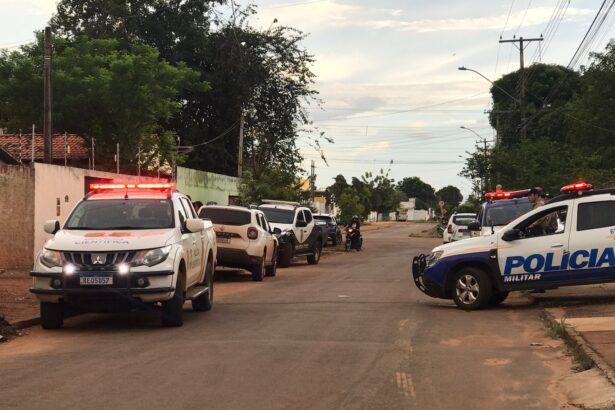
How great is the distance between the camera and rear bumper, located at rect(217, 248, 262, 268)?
1991 centimetres

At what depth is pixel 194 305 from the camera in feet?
43.8

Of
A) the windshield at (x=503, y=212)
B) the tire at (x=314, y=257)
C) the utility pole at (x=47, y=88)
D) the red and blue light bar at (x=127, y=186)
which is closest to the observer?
the red and blue light bar at (x=127, y=186)

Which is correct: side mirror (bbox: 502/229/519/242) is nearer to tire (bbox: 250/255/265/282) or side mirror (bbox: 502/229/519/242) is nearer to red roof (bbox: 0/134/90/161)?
tire (bbox: 250/255/265/282)

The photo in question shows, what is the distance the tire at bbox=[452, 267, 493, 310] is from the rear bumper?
7541 mm

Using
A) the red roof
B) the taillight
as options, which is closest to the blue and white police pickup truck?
the taillight

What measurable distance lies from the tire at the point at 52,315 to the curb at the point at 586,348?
6720mm

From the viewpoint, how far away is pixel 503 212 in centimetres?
1919

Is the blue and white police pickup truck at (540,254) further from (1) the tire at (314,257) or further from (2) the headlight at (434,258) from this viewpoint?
(1) the tire at (314,257)

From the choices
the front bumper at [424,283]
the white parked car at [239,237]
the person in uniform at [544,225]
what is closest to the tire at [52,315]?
the front bumper at [424,283]

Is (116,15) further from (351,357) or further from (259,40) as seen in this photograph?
(351,357)

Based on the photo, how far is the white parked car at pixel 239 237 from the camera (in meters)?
19.9

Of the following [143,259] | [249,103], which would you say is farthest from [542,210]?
[249,103]

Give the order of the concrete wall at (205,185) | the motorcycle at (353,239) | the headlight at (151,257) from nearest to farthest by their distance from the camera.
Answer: the headlight at (151,257), the concrete wall at (205,185), the motorcycle at (353,239)

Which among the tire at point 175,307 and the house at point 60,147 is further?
the house at point 60,147
